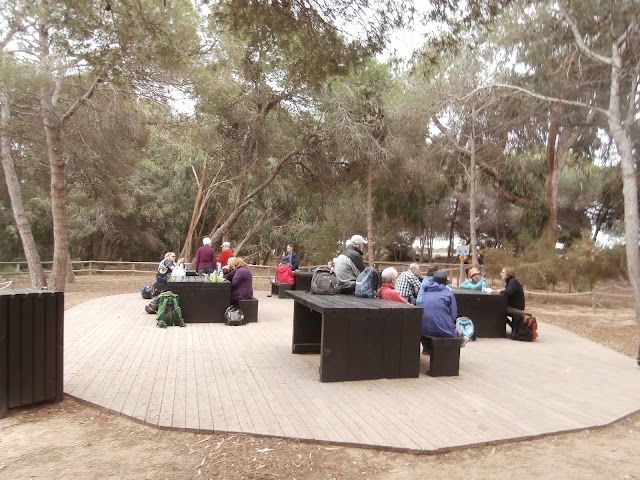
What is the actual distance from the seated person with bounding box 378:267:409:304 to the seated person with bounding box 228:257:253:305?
3.62 metres

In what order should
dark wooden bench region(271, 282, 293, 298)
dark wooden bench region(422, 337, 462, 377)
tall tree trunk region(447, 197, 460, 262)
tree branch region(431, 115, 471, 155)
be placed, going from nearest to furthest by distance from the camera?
dark wooden bench region(422, 337, 462, 377), dark wooden bench region(271, 282, 293, 298), tree branch region(431, 115, 471, 155), tall tree trunk region(447, 197, 460, 262)

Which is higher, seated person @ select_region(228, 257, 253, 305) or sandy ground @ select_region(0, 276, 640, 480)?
seated person @ select_region(228, 257, 253, 305)

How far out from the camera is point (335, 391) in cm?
502

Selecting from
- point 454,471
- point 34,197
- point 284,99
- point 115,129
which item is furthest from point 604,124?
point 34,197

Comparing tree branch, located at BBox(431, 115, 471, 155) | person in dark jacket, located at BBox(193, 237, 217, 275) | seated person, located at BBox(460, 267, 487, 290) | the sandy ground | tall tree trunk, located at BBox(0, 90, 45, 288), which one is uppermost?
tree branch, located at BBox(431, 115, 471, 155)

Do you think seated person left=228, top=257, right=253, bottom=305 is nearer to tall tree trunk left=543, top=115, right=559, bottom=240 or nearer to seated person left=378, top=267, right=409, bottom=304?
seated person left=378, top=267, right=409, bottom=304

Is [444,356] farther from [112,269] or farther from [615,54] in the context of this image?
[112,269]

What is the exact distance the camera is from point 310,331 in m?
6.95

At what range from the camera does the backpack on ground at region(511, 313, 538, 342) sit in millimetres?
8570

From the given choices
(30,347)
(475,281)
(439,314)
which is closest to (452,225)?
(475,281)

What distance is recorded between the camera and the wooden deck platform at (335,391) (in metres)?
4.04

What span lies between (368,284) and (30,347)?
11.7 ft

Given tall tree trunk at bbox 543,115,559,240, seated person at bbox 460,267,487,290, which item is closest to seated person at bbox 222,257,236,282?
seated person at bbox 460,267,487,290

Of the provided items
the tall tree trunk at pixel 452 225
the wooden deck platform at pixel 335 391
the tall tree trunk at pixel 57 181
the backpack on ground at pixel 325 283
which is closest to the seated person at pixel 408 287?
the wooden deck platform at pixel 335 391
